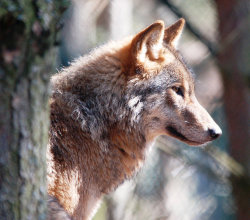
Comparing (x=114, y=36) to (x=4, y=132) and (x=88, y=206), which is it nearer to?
(x=88, y=206)

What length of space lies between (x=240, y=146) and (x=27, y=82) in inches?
112

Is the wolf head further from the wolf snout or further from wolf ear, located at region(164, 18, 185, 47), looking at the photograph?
wolf ear, located at region(164, 18, 185, 47)

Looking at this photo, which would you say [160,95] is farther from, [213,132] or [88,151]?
[88,151]

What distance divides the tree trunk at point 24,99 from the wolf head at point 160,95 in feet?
6.00

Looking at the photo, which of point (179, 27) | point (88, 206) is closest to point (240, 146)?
point (179, 27)

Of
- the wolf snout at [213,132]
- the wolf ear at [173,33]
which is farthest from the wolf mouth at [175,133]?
the wolf ear at [173,33]

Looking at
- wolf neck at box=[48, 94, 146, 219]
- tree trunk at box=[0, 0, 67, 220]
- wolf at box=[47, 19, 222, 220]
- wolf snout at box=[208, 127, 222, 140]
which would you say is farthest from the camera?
wolf snout at box=[208, 127, 222, 140]

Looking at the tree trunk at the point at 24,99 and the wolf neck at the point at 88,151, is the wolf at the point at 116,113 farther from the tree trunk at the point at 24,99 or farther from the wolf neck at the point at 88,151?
the tree trunk at the point at 24,99

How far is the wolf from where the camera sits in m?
3.45

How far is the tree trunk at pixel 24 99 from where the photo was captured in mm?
1754

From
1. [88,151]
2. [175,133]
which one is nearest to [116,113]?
[88,151]

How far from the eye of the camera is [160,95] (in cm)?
377

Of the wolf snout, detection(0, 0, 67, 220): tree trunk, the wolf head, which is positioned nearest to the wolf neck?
the wolf head

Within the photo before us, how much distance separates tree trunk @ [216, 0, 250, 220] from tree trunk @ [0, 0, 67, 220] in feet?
8.76
